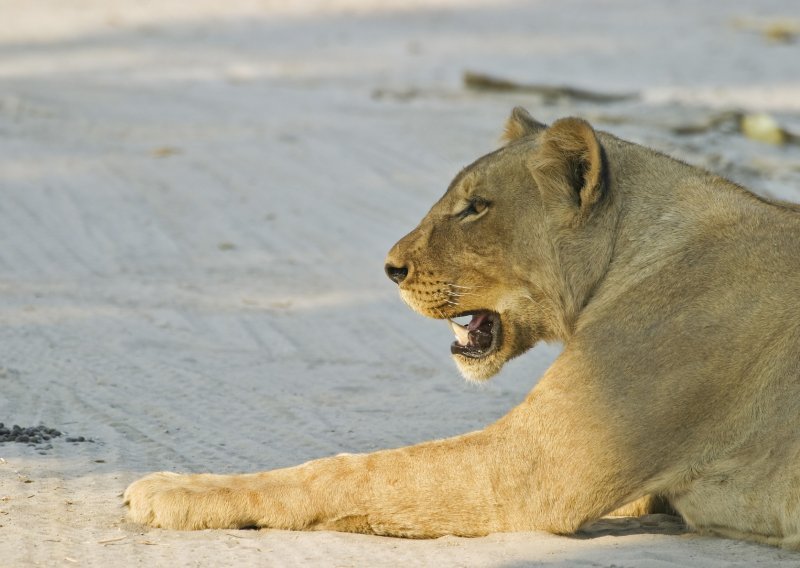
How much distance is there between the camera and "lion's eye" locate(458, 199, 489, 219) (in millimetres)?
5172

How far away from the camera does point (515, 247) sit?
16.7ft

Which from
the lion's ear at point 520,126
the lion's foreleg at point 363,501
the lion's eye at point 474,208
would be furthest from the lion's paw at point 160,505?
the lion's ear at point 520,126

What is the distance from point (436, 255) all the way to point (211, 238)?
399cm

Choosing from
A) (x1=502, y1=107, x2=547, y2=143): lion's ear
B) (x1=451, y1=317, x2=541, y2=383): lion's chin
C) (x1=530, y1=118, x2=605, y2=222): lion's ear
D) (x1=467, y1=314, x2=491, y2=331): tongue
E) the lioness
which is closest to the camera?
the lioness

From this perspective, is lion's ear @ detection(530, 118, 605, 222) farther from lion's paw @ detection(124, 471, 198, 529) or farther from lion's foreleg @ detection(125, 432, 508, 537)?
lion's paw @ detection(124, 471, 198, 529)

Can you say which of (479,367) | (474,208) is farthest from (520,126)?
(479,367)

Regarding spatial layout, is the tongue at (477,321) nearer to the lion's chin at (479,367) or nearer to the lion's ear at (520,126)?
the lion's chin at (479,367)

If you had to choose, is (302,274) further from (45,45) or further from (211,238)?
(45,45)

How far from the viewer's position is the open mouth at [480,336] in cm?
521

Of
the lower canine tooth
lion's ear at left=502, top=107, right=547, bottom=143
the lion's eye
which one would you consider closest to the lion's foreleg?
the lower canine tooth

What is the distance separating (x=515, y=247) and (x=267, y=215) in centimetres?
461

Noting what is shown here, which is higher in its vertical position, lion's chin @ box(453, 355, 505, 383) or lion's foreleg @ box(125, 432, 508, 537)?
lion's chin @ box(453, 355, 505, 383)

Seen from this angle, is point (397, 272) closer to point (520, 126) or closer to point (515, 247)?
point (515, 247)

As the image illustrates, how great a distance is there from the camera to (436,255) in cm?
525
